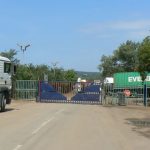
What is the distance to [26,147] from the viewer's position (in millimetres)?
14211

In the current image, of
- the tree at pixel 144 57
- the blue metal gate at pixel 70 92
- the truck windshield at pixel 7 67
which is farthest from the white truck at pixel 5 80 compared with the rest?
the blue metal gate at pixel 70 92

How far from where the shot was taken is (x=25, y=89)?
4925 centimetres

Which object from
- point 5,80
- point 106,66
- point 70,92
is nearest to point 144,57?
point 70,92

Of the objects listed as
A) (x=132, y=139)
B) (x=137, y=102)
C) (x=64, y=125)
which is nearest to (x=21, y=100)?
(x=137, y=102)

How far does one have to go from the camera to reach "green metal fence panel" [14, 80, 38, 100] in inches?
1921

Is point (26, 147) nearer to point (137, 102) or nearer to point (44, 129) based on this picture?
point (44, 129)

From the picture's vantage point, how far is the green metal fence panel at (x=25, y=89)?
48.8 metres

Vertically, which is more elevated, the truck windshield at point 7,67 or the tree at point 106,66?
the tree at point 106,66

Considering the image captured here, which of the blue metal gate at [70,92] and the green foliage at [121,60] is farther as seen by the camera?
the green foliage at [121,60]

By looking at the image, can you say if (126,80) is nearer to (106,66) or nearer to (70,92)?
(70,92)

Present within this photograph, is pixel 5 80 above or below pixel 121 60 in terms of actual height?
below

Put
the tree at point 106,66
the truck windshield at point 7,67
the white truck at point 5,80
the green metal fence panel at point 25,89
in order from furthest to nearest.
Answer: the tree at point 106,66 → the green metal fence panel at point 25,89 → the truck windshield at point 7,67 → the white truck at point 5,80

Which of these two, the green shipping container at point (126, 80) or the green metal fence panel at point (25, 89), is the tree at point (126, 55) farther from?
the green metal fence panel at point (25, 89)

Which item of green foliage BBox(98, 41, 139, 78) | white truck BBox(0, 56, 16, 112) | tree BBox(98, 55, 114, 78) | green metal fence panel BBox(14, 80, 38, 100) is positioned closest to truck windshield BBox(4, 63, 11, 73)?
white truck BBox(0, 56, 16, 112)
